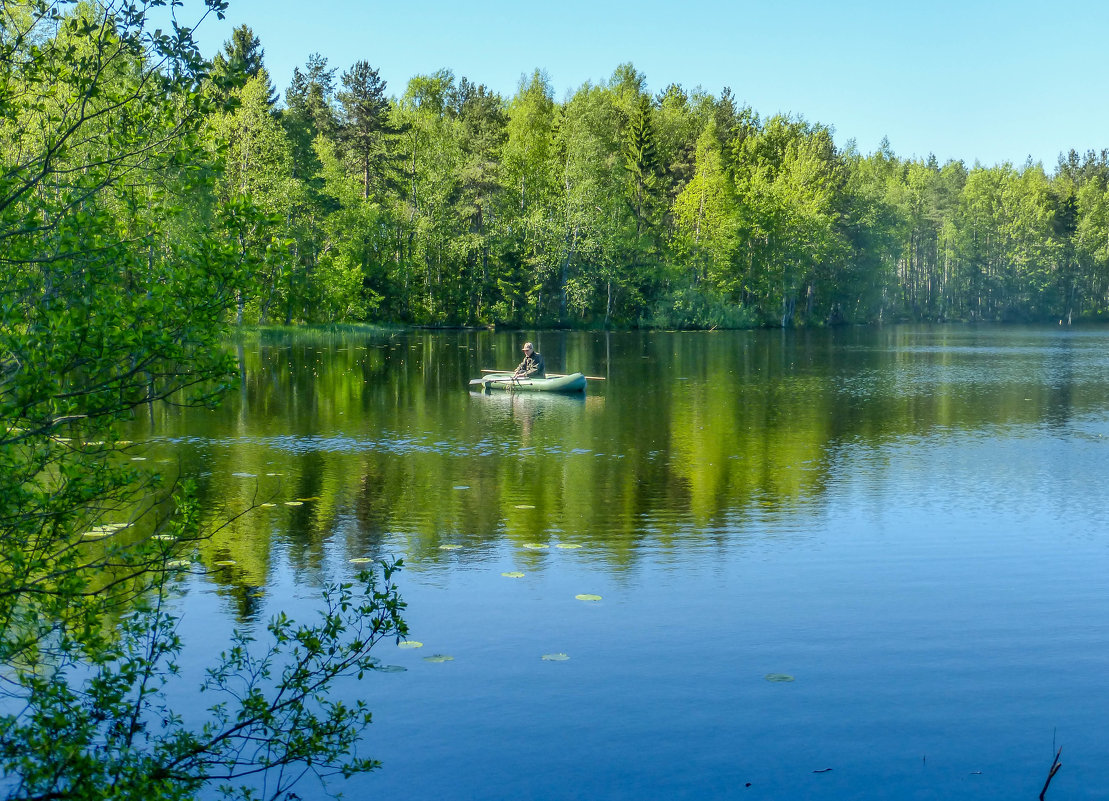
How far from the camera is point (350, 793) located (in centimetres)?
614

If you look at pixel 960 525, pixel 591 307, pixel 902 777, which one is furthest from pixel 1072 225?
pixel 902 777

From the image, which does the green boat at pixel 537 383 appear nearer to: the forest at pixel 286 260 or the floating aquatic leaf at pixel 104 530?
the forest at pixel 286 260

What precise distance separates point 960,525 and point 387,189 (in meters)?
67.1

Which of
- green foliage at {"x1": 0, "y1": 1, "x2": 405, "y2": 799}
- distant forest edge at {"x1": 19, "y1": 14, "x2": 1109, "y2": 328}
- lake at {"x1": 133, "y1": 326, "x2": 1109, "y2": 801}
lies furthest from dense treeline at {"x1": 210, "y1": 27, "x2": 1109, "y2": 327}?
green foliage at {"x1": 0, "y1": 1, "x2": 405, "y2": 799}

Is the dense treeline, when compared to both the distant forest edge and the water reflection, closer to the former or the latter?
the distant forest edge

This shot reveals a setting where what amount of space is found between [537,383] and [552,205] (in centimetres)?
4987

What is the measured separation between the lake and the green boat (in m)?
4.04

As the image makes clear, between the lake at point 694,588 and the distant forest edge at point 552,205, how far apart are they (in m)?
42.1

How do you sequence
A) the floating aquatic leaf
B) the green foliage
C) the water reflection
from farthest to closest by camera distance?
the water reflection, the floating aquatic leaf, the green foliage

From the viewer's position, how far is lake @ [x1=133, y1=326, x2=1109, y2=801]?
21.4 ft

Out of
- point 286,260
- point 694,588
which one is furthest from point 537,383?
point 286,260

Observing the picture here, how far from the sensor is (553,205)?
7662 cm

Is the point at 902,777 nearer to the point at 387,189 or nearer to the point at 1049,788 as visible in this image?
the point at 1049,788

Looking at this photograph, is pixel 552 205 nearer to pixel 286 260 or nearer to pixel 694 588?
pixel 694 588
